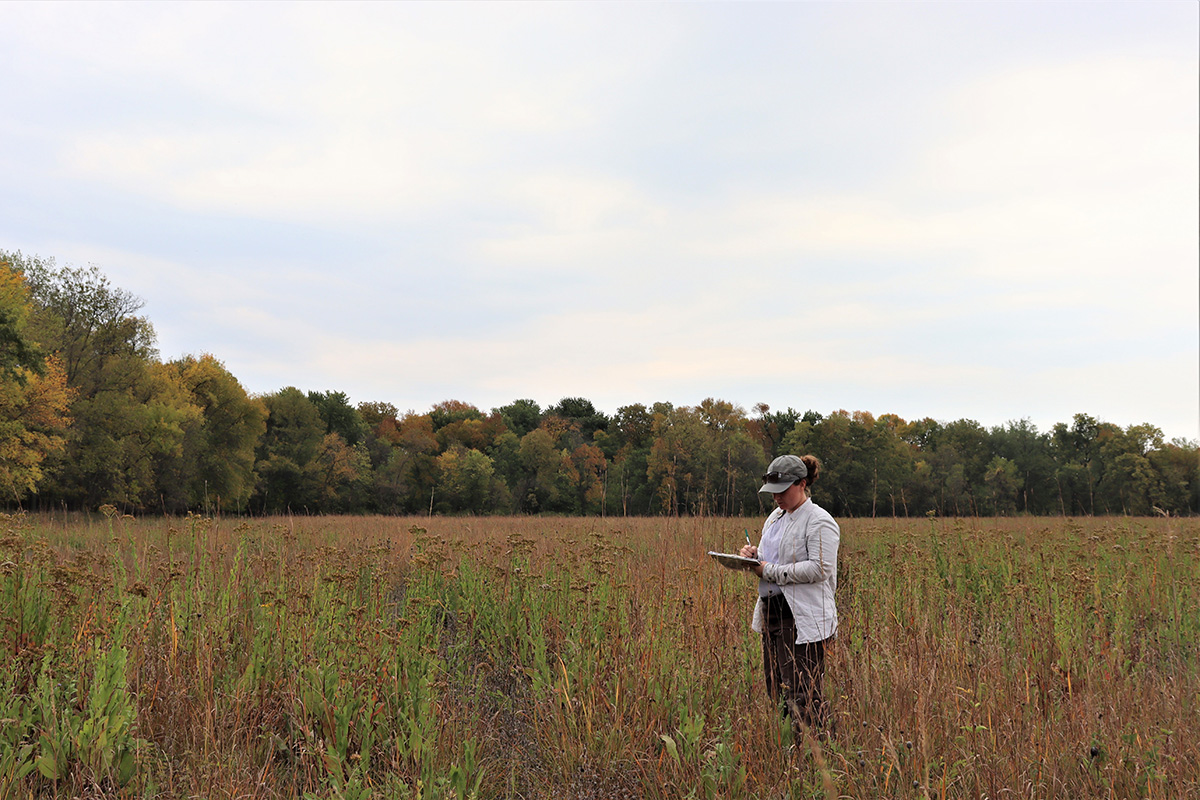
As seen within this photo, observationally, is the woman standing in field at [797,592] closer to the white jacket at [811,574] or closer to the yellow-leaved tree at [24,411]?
the white jacket at [811,574]

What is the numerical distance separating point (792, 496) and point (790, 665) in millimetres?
1003

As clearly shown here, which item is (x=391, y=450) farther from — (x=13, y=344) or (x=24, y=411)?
(x=13, y=344)

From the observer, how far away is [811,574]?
4137 millimetres

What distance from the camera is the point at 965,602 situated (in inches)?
277

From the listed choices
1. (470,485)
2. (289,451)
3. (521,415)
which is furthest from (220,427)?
(521,415)

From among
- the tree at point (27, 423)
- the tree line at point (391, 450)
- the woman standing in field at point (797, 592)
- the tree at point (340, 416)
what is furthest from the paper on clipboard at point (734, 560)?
the tree at point (340, 416)

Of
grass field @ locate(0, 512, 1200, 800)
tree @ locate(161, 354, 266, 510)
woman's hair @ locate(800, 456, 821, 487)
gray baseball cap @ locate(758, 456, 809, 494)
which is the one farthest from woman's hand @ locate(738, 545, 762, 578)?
tree @ locate(161, 354, 266, 510)

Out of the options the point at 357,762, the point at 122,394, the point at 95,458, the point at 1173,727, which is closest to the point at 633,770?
the point at 357,762

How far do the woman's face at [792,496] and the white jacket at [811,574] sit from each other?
0.35ft

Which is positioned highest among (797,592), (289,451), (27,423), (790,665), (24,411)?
(24,411)

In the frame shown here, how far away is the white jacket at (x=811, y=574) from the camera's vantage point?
13.7ft

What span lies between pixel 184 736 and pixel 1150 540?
11163 mm

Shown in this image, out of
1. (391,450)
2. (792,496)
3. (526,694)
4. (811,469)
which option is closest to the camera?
(792,496)

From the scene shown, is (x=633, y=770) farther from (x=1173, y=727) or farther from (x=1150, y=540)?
(x=1150, y=540)
